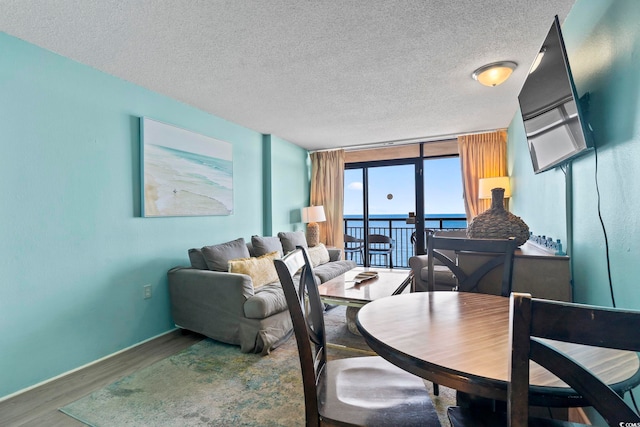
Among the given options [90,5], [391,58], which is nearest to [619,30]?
[391,58]

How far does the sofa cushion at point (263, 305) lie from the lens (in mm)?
2475

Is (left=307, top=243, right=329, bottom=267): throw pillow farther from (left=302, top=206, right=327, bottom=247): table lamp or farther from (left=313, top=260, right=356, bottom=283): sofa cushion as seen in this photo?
(left=302, top=206, right=327, bottom=247): table lamp

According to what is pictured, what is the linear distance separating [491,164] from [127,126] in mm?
4745

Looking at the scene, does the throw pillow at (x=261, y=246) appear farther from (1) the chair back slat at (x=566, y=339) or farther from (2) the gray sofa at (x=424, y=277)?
(1) the chair back slat at (x=566, y=339)

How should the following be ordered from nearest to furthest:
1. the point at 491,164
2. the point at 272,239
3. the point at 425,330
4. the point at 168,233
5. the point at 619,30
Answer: the point at 425,330
the point at 619,30
the point at 168,233
the point at 272,239
the point at 491,164

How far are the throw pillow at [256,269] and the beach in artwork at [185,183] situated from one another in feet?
2.75

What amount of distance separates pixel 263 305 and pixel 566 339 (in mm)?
2228

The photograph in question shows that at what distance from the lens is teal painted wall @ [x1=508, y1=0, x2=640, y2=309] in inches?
47.1

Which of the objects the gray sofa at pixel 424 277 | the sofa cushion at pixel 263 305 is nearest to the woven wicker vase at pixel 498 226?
the gray sofa at pixel 424 277

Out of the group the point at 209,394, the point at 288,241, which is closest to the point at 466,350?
the point at 209,394

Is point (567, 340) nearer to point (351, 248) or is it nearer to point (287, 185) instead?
point (287, 185)

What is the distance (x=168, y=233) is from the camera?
9.96 ft

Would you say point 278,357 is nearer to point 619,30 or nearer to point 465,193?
point 619,30

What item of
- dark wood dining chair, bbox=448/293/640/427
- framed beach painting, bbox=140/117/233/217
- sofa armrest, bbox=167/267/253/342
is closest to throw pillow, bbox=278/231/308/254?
framed beach painting, bbox=140/117/233/217
